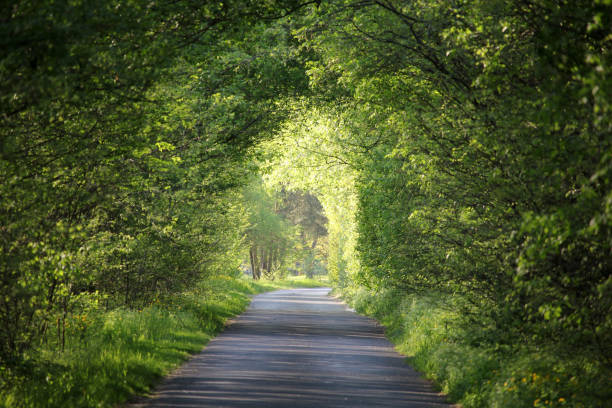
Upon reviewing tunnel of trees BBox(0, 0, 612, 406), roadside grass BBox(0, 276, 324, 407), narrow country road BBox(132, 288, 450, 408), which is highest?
tunnel of trees BBox(0, 0, 612, 406)

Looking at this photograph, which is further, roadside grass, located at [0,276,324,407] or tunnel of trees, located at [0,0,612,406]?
roadside grass, located at [0,276,324,407]

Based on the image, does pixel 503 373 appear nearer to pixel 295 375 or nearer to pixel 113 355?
pixel 295 375

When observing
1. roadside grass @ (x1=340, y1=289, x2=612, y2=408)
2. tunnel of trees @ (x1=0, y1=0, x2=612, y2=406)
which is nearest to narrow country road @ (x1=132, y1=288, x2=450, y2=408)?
roadside grass @ (x1=340, y1=289, x2=612, y2=408)

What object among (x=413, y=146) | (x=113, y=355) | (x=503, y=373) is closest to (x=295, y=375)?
(x=113, y=355)

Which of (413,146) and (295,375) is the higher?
(413,146)

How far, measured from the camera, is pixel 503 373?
10523 mm

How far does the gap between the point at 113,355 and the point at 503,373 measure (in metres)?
6.81

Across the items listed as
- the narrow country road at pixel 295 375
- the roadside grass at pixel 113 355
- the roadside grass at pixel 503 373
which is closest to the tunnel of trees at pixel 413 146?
the roadside grass at pixel 503 373

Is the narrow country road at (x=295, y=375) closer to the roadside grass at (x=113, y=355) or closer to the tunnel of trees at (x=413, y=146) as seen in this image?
the roadside grass at (x=113, y=355)

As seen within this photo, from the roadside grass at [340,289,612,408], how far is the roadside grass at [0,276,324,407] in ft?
16.5

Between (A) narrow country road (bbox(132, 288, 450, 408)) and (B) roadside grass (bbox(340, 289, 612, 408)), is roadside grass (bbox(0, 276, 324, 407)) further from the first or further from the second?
(B) roadside grass (bbox(340, 289, 612, 408))

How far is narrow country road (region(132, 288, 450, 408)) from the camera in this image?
11344mm

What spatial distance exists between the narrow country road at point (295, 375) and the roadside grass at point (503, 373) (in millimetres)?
415

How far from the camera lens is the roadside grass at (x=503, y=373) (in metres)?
8.98
